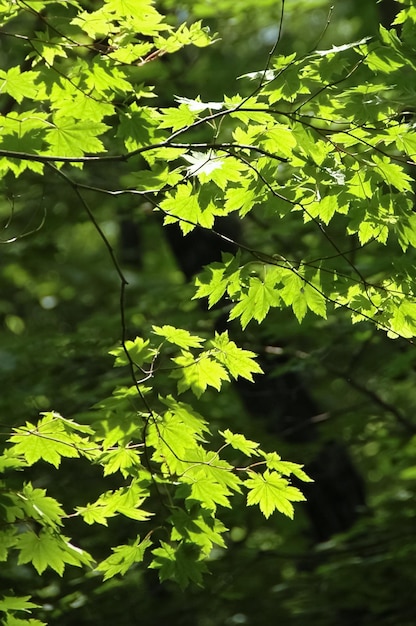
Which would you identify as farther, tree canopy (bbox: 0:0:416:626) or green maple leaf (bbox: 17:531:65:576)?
green maple leaf (bbox: 17:531:65:576)

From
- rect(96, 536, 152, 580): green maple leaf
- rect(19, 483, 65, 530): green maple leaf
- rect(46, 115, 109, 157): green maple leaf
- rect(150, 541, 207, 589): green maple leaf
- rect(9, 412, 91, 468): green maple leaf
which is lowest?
rect(150, 541, 207, 589): green maple leaf

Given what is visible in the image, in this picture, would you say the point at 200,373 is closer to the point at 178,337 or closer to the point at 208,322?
the point at 178,337

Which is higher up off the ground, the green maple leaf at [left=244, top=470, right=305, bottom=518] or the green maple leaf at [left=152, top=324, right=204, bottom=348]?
the green maple leaf at [left=152, top=324, right=204, bottom=348]

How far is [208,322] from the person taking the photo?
Answer: 20.0 ft

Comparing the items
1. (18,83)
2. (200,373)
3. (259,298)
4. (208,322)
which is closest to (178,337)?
(200,373)

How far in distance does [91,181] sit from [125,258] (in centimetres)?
553

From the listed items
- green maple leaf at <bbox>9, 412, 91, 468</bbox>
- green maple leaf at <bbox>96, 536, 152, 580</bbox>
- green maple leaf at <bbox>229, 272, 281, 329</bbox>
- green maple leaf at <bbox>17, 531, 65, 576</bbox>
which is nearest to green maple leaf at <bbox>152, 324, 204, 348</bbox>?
green maple leaf at <bbox>229, 272, 281, 329</bbox>

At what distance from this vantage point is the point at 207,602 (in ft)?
19.5

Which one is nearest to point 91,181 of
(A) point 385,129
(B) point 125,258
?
(A) point 385,129

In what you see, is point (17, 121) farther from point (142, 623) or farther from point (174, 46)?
point (142, 623)

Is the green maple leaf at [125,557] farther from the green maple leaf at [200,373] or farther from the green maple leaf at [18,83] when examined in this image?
the green maple leaf at [18,83]

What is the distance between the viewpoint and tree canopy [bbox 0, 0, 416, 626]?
276cm

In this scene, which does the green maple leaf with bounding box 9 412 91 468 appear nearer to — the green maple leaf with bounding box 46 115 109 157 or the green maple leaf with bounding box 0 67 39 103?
the green maple leaf with bounding box 46 115 109 157

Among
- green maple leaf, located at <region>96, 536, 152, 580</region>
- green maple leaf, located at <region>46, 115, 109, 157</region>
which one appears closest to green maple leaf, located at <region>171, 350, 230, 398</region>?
green maple leaf, located at <region>96, 536, 152, 580</region>
